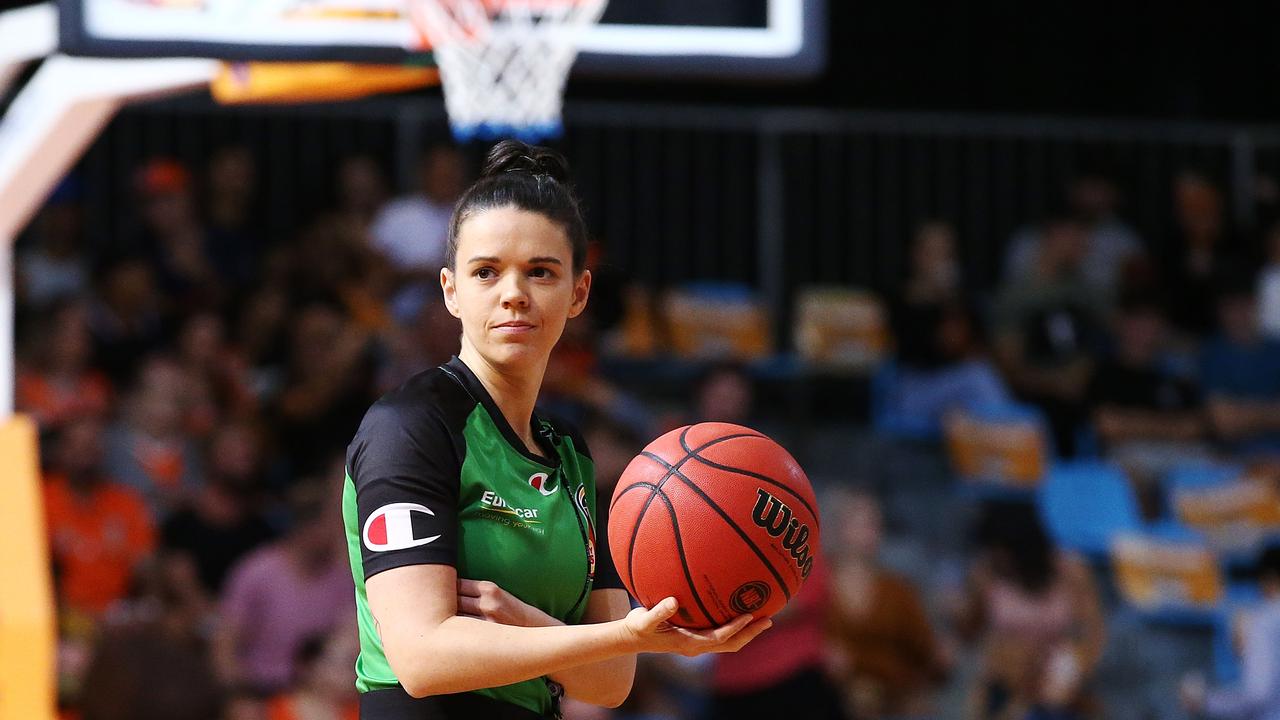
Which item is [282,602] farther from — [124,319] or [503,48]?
[503,48]

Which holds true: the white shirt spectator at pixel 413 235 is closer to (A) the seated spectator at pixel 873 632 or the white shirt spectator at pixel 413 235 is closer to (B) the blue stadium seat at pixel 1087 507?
(A) the seated spectator at pixel 873 632

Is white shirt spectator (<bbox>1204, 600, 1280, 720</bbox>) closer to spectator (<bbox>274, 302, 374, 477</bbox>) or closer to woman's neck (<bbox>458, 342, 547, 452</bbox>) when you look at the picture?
spectator (<bbox>274, 302, 374, 477</bbox>)

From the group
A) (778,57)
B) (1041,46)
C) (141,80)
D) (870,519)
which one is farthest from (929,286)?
(141,80)

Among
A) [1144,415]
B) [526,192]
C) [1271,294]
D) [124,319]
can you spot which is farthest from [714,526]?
[1271,294]

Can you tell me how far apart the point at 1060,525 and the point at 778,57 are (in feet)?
16.6

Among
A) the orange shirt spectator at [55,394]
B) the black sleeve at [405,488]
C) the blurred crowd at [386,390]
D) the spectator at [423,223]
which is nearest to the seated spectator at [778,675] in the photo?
the blurred crowd at [386,390]

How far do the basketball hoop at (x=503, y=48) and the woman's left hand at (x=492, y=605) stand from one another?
2.96 m

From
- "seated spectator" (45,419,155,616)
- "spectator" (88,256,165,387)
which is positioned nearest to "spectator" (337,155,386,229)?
"spectator" (88,256,165,387)

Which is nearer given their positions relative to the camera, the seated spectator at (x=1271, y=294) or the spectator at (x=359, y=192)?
the spectator at (x=359, y=192)

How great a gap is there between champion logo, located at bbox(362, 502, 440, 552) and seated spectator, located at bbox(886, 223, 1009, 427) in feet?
25.3

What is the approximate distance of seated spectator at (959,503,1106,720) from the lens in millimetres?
8219

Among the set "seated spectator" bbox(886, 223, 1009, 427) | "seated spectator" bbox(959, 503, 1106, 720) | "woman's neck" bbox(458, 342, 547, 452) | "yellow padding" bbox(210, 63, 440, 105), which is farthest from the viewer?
"seated spectator" bbox(886, 223, 1009, 427)

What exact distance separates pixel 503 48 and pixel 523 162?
8.96 ft

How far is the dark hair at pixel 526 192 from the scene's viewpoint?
2713 mm
